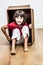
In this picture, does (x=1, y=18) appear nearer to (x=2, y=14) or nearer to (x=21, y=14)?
(x=2, y=14)

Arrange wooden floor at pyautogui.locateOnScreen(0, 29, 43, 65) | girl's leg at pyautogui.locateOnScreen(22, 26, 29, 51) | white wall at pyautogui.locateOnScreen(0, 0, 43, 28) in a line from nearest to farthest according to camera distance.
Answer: wooden floor at pyautogui.locateOnScreen(0, 29, 43, 65)
girl's leg at pyautogui.locateOnScreen(22, 26, 29, 51)
white wall at pyautogui.locateOnScreen(0, 0, 43, 28)

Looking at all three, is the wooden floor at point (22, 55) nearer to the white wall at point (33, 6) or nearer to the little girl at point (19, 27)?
the little girl at point (19, 27)

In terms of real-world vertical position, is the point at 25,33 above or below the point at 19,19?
below

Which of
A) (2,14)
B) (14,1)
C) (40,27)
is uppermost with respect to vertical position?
(14,1)

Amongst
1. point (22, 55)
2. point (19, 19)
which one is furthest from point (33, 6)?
point (22, 55)

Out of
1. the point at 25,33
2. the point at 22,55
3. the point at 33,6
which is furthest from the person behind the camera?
the point at 33,6

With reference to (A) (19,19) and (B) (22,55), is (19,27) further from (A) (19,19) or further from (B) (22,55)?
(B) (22,55)

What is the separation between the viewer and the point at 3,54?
61.9 inches

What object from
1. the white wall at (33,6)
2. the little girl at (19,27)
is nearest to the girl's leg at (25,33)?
the little girl at (19,27)

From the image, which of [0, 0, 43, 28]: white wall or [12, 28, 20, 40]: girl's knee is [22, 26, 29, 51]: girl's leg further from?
[0, 0, 43, 28]: white wall

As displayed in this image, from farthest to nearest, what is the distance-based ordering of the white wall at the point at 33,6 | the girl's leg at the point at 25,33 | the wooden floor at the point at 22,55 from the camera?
the white wall at the point at 33,6 < the girl's leg at the point at 25,33 < the wooden floor at the point at 22,55

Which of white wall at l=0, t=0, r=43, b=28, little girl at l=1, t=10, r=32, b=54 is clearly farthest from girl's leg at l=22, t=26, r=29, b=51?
white wall at l=0, t=0, r=43, b=28

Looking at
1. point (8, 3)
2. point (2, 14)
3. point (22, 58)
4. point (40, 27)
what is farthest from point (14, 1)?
point (22, 58)

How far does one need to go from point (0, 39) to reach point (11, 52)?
47 cm
